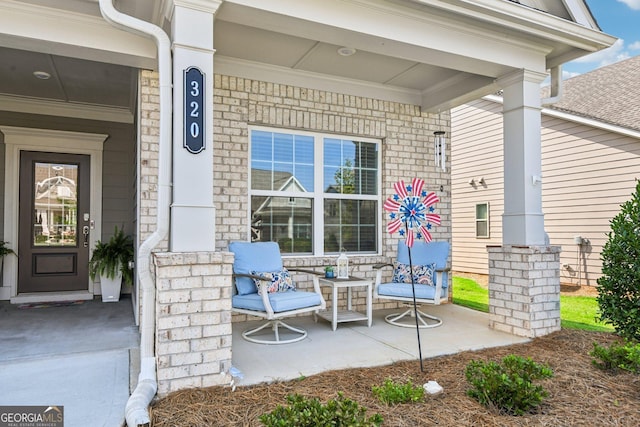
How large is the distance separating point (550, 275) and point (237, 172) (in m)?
3.48

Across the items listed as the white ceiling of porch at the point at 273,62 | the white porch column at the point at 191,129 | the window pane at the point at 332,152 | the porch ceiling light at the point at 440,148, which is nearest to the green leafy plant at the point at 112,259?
the white ceiling of porch at the point at 273,62

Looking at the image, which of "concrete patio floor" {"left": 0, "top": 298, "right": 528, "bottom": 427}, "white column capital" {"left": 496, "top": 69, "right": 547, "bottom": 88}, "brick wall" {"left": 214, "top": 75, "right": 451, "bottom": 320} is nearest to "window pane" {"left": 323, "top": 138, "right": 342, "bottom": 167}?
"brick wall" {"left": 214, "top": 75, "right": 451, "bottom": 320}

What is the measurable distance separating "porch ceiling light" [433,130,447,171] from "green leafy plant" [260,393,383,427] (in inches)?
170

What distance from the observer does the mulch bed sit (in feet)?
7.87

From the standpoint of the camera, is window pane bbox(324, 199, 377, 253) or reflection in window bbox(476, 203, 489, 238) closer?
window pane bbox(324, 199, 377, 253)

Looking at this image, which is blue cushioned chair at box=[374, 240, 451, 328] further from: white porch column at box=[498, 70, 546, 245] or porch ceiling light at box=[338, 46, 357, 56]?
porch ceiling light at box=[338, 46, 357, 56]

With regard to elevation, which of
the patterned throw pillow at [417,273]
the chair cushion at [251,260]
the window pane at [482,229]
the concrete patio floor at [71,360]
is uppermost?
the window pane at [482,229]

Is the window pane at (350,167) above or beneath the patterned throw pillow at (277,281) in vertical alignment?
above

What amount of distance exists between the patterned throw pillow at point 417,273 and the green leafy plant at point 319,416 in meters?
2.78

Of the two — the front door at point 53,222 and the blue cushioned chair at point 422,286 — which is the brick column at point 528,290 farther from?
the front door at point 53,222

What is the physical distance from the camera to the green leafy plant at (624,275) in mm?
3684

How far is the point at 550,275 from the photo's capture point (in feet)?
13.9

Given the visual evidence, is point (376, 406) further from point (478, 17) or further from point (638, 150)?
point (638, 150)

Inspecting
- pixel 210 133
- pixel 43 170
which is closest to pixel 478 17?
pixel 210 133
